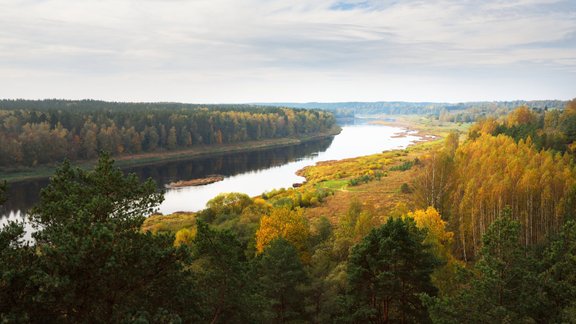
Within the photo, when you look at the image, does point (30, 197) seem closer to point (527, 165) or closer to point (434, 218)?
point (434, 218)

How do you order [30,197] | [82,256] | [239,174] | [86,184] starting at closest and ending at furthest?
[82,256]
[86,184]
[30,197]
[239,174]

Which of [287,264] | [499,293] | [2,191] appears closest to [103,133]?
[287,264]

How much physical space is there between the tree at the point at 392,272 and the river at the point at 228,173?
4786 centimetres

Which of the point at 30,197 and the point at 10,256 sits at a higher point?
the point at 10,256

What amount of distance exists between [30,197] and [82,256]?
A: 71.4 m

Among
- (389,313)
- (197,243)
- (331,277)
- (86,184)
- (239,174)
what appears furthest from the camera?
(239,174)

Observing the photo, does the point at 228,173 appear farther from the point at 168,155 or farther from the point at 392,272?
the point at 392,272

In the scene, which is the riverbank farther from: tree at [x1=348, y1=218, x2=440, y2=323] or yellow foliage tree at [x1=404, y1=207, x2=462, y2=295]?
tree at [x1=348, y1=218, x2=440, y2=323]

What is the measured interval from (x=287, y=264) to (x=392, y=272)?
5.71m

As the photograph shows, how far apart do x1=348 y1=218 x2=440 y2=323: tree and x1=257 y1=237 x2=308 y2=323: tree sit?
3.09 m

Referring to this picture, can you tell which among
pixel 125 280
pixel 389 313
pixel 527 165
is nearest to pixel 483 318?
pixel 389 313

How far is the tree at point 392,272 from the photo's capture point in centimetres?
2064

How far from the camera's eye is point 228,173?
100 m

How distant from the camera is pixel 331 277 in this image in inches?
976
